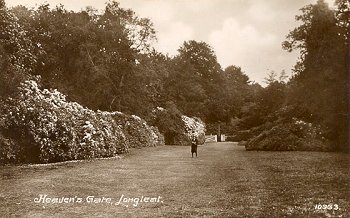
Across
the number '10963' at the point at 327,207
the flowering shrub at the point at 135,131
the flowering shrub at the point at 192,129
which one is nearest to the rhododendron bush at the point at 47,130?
the flowering shrub at the point at 135,131

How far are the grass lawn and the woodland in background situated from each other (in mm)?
4735

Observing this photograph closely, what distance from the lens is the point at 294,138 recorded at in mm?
24344

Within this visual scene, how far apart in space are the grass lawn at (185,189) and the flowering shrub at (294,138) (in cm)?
745

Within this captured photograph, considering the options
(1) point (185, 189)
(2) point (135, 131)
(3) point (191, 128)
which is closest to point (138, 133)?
(2) point (135, 131)

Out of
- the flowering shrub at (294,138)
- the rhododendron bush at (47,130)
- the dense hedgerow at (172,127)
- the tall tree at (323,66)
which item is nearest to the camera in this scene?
the rhododendron bush at (47,130)

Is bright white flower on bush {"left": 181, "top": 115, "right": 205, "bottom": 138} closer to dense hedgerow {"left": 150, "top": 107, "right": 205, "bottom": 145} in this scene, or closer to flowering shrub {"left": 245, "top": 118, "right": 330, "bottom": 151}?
dense hedgerow {"left": 150, "top": 107, "right": 205, "bottom": 145}

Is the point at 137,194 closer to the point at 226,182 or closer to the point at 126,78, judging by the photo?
the point at 226,182

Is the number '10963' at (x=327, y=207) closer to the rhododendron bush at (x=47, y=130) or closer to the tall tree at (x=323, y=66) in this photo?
the tall tree at (x=323, y=66)

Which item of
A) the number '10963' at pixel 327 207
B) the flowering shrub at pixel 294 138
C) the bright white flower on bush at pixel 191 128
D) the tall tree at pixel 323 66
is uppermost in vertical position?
the tall tree at pixel 323 66

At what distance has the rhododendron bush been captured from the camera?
17.2 metres

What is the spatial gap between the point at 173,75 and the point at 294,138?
28027 millimetres

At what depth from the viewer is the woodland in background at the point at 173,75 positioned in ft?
61.2

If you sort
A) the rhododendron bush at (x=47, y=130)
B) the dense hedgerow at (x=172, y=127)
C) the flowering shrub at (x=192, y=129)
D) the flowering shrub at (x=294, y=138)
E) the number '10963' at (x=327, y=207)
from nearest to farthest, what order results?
the number '10963' at (x=327, y=207) → the rhododendron bush at (x=47, y=130) → the flowering shrub at (x=294, y=138) → the dense hedgerow at (x=172, y=127) → the flowering shrub at (x=192, y=129)

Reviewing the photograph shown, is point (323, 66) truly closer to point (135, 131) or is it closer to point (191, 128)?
point (135, 131)
